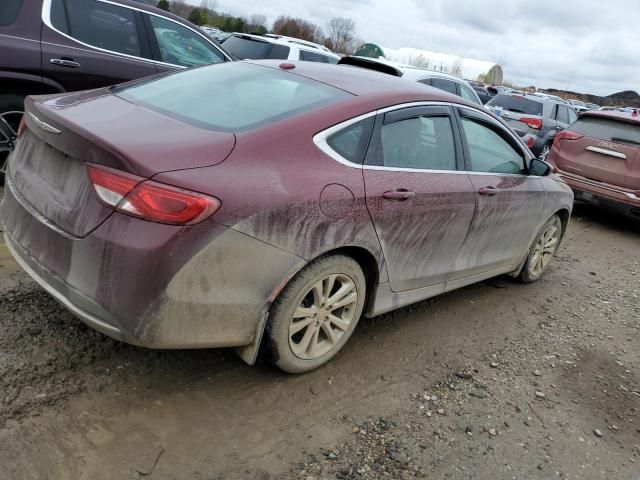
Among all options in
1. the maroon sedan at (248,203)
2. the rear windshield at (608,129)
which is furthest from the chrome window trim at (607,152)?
the maroon sedan at (248,203)

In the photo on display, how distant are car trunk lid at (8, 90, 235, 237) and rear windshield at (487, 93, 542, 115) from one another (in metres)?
11.0

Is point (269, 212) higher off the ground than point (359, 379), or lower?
higher

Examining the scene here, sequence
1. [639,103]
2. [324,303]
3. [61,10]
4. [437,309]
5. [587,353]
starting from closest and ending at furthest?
[324,303] < [587,353] < [437,309] < [61,10] < [639,103]

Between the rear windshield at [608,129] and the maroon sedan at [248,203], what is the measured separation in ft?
16.0

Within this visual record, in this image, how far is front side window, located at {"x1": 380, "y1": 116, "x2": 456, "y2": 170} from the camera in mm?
3133

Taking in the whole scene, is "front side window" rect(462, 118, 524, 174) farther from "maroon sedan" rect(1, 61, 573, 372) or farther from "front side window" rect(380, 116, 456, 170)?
"front side window" rect(380, 116, 456, 170)

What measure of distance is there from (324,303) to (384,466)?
2.79 ft

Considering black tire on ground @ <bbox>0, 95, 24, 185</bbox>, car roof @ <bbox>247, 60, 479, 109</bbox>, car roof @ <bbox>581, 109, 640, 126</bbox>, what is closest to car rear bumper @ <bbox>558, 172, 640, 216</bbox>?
car roof @ <bbox>581, 109, 640, 126</bbox>

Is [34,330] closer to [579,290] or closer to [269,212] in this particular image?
[269,212]

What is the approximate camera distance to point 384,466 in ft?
8.30

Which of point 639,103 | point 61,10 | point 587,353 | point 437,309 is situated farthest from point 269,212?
point 639,103

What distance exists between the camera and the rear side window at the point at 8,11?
453 centimetres

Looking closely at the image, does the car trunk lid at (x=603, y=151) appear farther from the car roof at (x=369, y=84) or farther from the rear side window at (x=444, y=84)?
the car roof at (x=369, y=84)

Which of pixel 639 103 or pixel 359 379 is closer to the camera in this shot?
pixel 359 379
